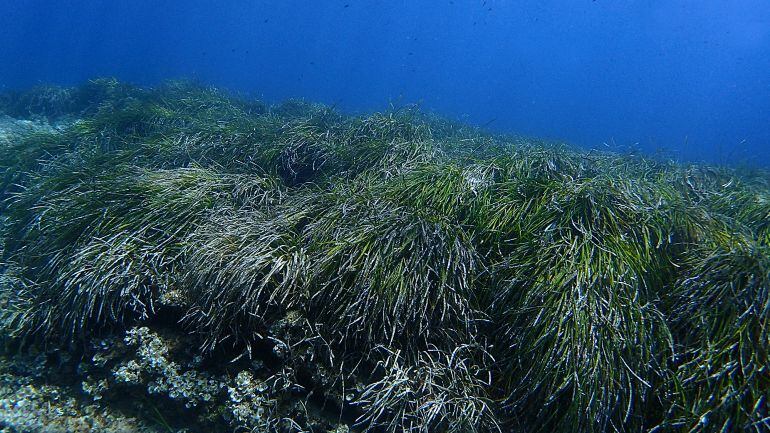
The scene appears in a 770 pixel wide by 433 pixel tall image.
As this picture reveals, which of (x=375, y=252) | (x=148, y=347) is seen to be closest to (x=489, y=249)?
(x=375, y=252)

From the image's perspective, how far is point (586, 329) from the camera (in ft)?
9.81

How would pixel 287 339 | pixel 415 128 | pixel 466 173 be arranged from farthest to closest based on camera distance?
1. pixel 415 128
2. pixel 466 173
3. pixel 287 339

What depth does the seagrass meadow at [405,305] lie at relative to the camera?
2.96 m

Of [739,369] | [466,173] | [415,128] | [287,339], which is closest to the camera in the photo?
[739,369]

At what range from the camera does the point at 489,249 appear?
13.6 ft

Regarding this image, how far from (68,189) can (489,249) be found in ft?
18.6

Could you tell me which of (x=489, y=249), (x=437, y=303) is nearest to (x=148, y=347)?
(x=437, y=303)

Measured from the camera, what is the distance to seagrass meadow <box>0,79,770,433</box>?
9.70 ft

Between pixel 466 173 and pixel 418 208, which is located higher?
pixel 466 173

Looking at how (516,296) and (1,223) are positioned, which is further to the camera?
(1,223)

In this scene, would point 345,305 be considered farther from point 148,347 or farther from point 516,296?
point 148,347

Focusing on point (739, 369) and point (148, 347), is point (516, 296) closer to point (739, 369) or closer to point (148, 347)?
point (739, 369)

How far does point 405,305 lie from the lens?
3.50 meters

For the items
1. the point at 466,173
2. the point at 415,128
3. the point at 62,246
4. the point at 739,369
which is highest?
the point at 415,128
